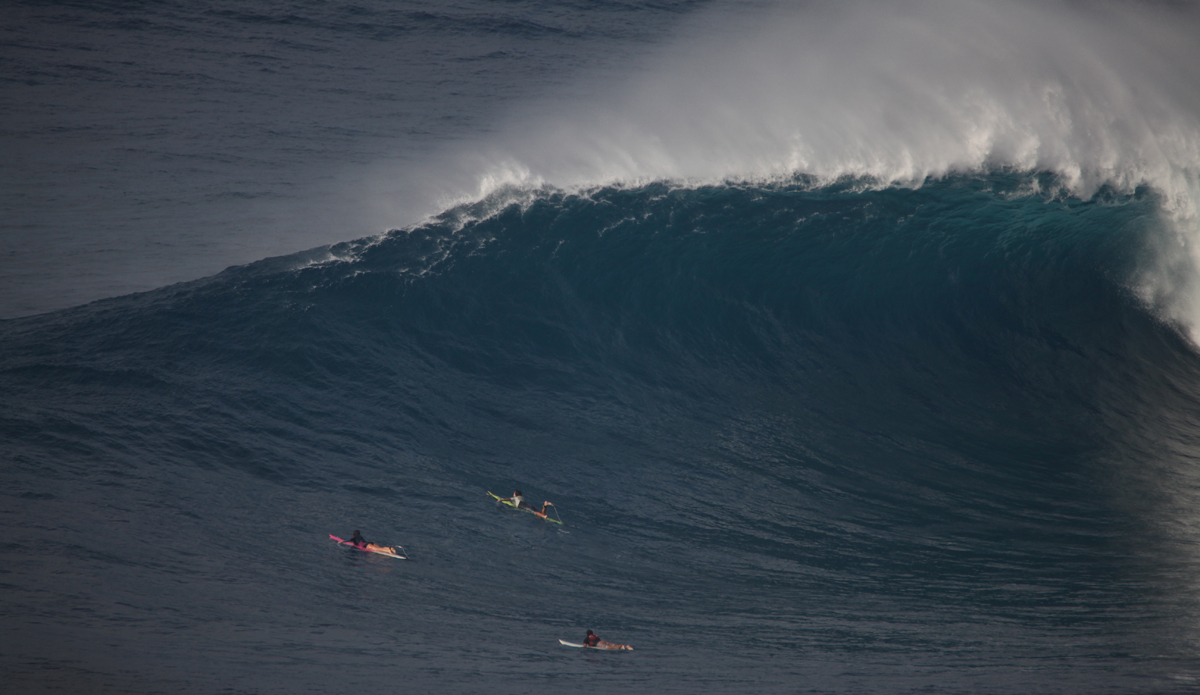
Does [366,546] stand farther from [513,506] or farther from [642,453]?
[642,453]

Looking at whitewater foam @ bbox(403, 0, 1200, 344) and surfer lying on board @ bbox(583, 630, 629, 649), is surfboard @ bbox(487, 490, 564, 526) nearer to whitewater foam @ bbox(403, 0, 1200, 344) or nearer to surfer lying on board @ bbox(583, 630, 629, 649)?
surfer lying on board @ bbox(583, 630, 629, 649)

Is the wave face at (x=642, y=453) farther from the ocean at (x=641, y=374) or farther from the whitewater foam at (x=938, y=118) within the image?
the whitewater foam at (x=938, y=118)

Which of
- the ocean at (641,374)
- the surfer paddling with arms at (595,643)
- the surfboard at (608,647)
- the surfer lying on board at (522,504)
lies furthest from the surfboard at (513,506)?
the surfer paddling with arms at (595,643)

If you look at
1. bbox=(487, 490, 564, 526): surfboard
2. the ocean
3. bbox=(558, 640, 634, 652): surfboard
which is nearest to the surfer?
bbox=(558, 640, 634, 652): surfboard

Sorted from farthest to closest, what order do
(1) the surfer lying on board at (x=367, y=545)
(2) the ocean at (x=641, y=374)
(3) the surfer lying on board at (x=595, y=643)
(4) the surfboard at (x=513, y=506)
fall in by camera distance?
(4) the surfboard at (x=513, y=506), (1) the surfer lying on board at (x=367, y=545), (2) the ocean at (x=641, y=374), (3) the surfer lying on board at (x=595, y=643)

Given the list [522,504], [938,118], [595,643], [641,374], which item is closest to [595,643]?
[595,643]

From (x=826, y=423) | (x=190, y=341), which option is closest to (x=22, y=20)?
(x=190, y=341)
